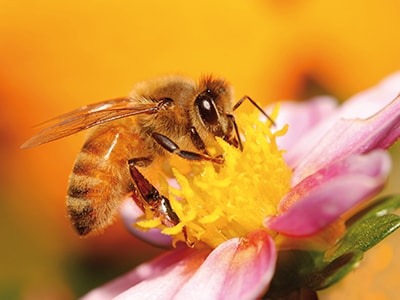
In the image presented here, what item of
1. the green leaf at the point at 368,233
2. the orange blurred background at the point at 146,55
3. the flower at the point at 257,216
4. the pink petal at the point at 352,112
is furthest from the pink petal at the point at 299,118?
the orange blurred background at the point at 146,55

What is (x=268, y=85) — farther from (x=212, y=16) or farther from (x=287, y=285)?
(x=287, y=285)

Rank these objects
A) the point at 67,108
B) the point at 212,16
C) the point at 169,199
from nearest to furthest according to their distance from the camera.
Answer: the point at 169,199
the point at 67,108
the point at 212,16

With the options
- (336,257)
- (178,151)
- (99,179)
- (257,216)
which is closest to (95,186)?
(99,179)

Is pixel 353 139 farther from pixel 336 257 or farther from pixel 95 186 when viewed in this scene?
pixel 95 186

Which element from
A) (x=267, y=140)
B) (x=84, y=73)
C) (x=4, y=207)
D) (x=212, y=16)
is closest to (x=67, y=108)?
(x=84, y=73)

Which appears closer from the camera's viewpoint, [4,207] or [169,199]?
[169,199]
